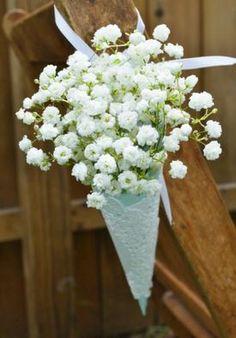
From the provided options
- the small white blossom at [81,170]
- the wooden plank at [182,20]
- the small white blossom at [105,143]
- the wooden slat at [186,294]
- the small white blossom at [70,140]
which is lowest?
the wooden slat at [186,294]

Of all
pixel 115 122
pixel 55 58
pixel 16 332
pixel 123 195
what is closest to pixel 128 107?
pixel 115 122

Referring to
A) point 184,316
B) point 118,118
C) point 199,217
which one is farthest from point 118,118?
point 184,316

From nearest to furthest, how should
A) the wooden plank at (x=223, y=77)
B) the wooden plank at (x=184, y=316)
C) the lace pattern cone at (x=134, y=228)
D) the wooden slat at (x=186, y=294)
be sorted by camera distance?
the lace pattern cone at (x=134, y=228) → the wooden slat at (x=186, y=294) → the wooden plank at (x=184, y=316) → the wooden plank at (x=223, y=77)

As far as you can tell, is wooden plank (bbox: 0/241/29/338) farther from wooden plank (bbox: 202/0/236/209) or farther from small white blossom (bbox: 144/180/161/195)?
small white blossom (bbox: 144/180/161/195)

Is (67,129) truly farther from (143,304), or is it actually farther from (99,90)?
(143,304)

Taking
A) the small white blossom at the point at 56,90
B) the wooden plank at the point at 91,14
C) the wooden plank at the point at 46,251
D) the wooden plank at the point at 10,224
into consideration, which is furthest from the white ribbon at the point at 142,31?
the wooden plank at the point at 10,224

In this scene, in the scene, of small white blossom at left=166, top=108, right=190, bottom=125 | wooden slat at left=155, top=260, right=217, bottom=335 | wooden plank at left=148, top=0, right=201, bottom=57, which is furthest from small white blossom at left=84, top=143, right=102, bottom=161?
wooden plank at left=148, top=0, right=201, bottom=57

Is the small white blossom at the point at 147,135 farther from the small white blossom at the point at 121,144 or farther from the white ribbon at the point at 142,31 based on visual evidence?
the white ribbon at the point at 142,31
